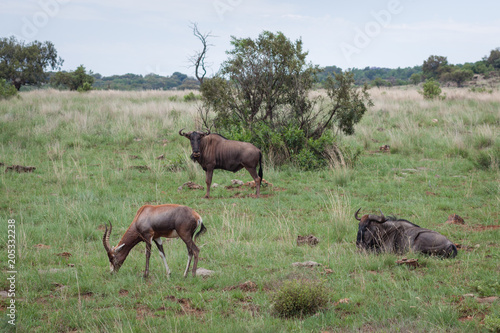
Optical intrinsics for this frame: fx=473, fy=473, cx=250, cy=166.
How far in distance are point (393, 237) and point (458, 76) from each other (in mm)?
47521

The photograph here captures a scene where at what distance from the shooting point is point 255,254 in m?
7.15

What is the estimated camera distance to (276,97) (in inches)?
587

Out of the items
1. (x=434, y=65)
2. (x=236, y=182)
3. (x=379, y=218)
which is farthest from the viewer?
(x=434, y=65)

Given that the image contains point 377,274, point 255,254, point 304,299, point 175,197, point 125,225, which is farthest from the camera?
point 175,197

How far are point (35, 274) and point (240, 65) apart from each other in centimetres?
996

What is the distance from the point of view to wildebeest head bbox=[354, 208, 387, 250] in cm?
730

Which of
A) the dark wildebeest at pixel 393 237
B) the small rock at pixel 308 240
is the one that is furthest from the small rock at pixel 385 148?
the small rock at pixel 308 240

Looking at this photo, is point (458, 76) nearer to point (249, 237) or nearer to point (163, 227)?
point (249, 237)

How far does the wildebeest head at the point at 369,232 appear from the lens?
730cm

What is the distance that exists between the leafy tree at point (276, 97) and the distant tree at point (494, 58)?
50.2 meters

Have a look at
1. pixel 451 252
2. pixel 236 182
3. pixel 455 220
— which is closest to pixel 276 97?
pixel 236 182

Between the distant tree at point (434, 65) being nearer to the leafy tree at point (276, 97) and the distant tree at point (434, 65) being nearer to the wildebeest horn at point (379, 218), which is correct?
the leafy tree at point (276, 97)

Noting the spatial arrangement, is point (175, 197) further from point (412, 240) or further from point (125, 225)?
point (412, 240)

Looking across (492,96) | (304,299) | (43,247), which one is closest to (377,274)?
(304,299)
